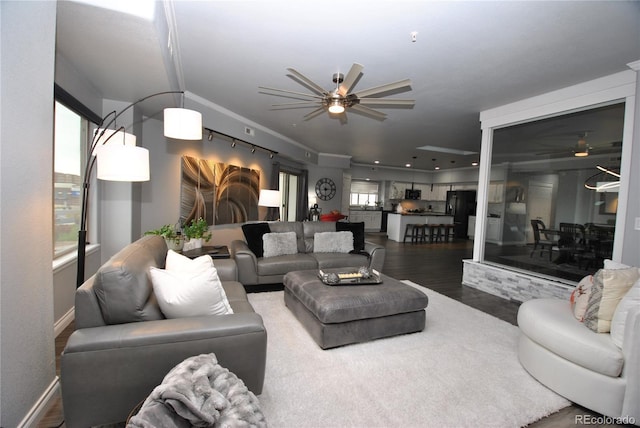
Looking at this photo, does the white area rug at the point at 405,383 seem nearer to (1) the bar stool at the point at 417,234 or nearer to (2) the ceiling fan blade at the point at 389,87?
(2) the ceiling fan blade at the point at 389,87

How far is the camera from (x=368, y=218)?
1196cm

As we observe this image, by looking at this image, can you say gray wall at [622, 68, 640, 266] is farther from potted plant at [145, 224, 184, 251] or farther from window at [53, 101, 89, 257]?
window at [53, 101, 89, 257]

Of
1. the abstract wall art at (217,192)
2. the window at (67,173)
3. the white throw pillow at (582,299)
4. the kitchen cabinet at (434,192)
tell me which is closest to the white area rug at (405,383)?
the white throw pillow at (582,299)

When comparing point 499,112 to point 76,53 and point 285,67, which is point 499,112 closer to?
point 285,67

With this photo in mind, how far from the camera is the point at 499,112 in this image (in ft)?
14.4

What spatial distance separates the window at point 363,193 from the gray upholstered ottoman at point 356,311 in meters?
9.37

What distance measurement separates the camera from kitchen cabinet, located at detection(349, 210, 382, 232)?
38.4 ft

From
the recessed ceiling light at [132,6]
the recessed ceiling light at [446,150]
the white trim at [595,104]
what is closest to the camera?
the recessed ceiling light at [132,6]

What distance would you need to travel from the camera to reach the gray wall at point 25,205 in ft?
4.48

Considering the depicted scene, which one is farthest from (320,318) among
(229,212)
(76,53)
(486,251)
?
(229,212)

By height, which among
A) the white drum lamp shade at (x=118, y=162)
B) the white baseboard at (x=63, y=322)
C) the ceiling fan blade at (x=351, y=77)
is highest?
the ceiling fan blade at (x=351, y=77)

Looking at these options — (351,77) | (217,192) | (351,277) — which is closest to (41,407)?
(351,277)

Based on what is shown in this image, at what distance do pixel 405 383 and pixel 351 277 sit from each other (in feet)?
3.85

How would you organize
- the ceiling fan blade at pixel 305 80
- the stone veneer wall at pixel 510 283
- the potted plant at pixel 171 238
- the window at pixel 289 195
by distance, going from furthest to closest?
the window at pixel 289 195 < the stone veneer wall at pixel 510 283 < the potted plant at pixel 171 238 < the ceiling fan blade at pixel 305 80
